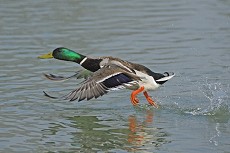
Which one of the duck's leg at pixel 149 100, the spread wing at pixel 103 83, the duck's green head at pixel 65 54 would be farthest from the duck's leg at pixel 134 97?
the duck's green head at pixel 65 54

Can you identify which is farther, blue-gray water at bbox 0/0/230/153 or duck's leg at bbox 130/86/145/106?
duck's leg at bbox 130/86/145/106

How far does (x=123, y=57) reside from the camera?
12234 mm

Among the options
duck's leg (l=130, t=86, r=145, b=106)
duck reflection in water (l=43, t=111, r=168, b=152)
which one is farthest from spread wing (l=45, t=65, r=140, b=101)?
duck reflection in water (l=43, t=111, r=168, b=152)

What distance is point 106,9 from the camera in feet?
51.2

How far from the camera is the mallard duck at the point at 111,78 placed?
30.6 ft

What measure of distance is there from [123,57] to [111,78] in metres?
2.73

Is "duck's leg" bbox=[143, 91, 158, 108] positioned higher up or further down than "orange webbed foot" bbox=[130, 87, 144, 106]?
further down

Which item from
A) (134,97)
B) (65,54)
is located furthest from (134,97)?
(65,54)

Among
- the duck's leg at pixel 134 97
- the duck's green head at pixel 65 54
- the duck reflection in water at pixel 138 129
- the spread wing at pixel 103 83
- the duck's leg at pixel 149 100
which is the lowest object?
the duck reflection in water at pixel 138 129

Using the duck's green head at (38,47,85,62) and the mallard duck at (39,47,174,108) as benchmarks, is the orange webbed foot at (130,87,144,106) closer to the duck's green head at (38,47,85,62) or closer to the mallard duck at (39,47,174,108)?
the mallard duck at (39,47,174,108)

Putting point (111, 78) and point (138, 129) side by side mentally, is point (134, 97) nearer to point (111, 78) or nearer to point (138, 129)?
point (111, 78)

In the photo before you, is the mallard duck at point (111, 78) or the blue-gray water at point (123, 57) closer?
the blue-gray water at point (123, 57)

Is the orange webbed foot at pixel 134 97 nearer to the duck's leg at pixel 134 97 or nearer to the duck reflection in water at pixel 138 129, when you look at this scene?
the duck's leg at pixel 134 97

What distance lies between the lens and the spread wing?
9266mm
